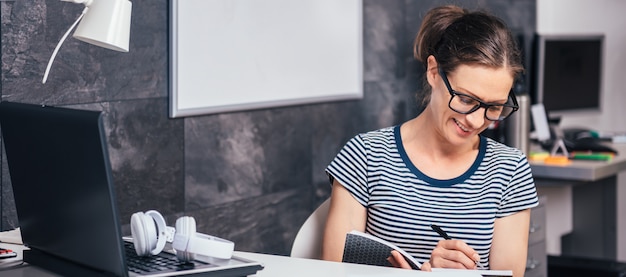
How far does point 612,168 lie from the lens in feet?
11.5

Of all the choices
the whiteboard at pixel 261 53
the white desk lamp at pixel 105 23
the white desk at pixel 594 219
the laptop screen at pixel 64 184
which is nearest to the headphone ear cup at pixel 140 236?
the laptop screen at pixel 64 184

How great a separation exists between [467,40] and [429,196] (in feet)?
1.14

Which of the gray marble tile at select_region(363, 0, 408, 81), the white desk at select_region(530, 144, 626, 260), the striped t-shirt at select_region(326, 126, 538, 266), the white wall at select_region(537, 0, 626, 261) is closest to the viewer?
the striped t-shirt at select_region(326, 126, 538, 266)

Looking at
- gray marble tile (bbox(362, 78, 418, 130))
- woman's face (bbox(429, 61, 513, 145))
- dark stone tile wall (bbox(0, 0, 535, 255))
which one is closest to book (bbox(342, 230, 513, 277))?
woman's face (bbox(429, 61, 513, 145))

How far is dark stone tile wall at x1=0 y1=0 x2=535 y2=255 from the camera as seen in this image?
2236mm

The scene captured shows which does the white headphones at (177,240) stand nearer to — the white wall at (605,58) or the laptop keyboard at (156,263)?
the laptop keyboard at (156,263)

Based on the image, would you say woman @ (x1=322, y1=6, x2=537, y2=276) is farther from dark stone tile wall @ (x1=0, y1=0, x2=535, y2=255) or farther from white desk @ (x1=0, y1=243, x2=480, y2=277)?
dark stone tile wall @ (x1=0, y1=0, x2=535, y2=255)

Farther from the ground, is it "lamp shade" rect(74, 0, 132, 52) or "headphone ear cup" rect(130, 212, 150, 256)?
"lamp shade" rect(74, 0, 132, 52)

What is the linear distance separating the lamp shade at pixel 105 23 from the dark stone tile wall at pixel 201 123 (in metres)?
0.72

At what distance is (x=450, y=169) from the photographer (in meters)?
2.04

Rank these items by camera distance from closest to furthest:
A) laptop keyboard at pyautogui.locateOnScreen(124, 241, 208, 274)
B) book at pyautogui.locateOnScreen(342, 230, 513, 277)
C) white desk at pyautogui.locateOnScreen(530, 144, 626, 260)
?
laptop keyboard at pyautogui.locateOnScreen(124, 241, 208, 274) < book at pyautogui.locateOnScreen(342, 230, 513, 277) < white desk at pyautogui.locateOnScreen(530, 144, 626, 260)

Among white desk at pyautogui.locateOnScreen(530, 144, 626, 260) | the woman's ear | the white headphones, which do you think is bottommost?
white desk at pyautogui.locateOnScreen(530, 144, 626, 260)

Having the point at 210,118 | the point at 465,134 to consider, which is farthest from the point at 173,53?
the point at 465,134

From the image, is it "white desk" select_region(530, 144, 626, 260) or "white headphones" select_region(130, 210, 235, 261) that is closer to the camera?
"white headphones" select_region(130, 210, 235, 261)
